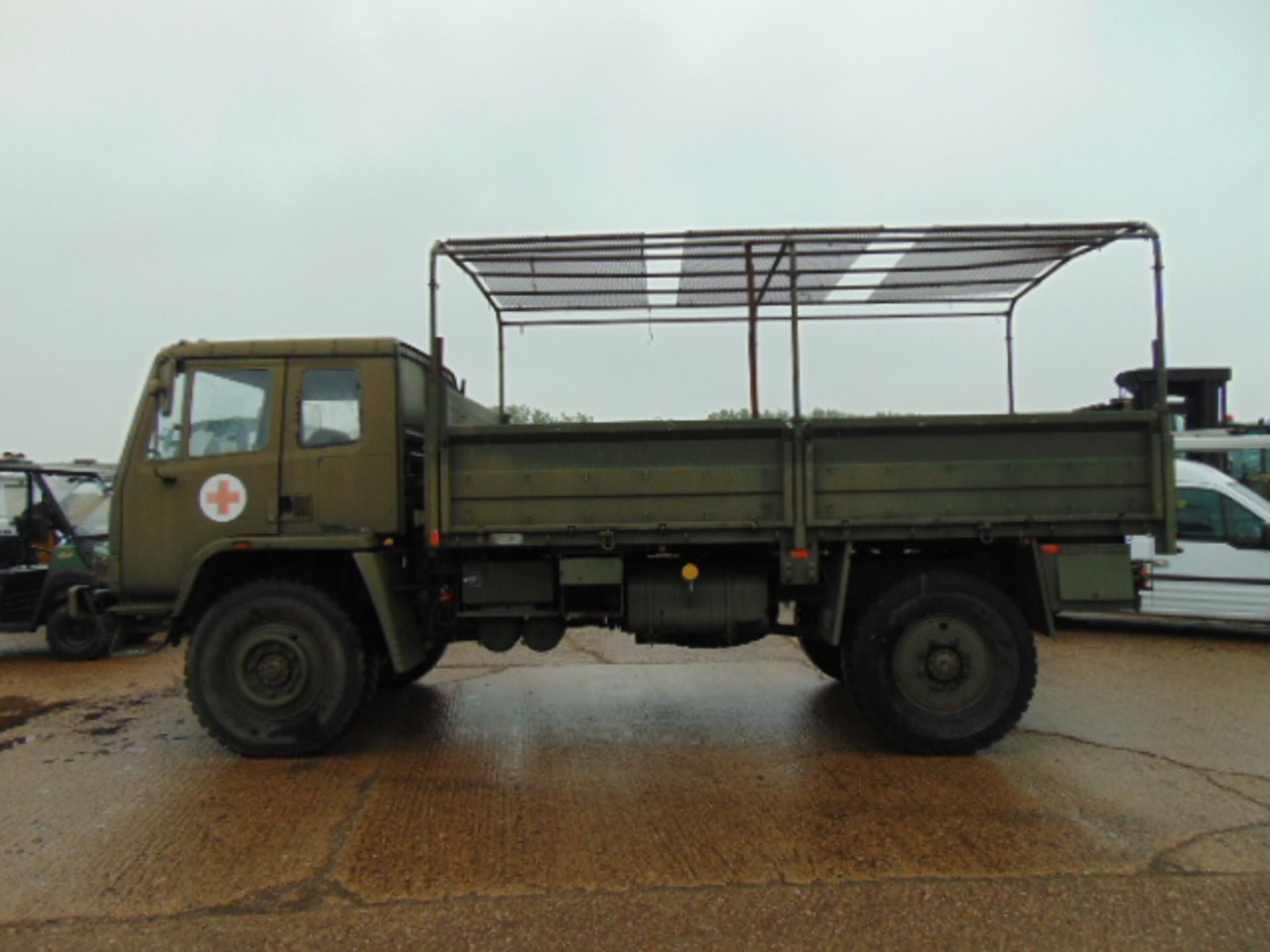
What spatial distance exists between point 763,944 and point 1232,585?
823 centimetres

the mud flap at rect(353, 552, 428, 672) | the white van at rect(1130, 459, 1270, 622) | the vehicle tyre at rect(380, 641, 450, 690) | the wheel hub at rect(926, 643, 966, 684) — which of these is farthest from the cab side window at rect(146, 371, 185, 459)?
the white van at rect(1130, 459, 1270, 622)

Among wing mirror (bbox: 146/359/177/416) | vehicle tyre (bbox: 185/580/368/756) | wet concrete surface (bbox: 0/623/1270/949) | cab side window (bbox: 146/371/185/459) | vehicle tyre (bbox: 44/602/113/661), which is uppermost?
wing mirror (bbox: 146/359/177/416)

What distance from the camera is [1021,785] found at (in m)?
4.64

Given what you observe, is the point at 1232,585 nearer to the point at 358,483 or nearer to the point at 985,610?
the point at 985,610

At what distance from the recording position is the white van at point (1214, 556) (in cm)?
877

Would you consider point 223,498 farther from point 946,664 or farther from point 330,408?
point 946,664

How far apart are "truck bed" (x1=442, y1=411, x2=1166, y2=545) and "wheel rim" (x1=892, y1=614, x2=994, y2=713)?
600 mm

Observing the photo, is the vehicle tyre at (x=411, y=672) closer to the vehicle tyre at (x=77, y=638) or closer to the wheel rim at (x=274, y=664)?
the wheel rim at (x=274, y=664)

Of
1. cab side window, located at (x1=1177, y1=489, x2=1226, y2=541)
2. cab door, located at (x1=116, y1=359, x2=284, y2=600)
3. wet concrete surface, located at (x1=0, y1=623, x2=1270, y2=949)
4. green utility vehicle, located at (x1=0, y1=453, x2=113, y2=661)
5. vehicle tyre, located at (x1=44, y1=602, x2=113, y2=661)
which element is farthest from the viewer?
cab side window, located at (x1=1177, y1=489, x2=1226, y2=541)

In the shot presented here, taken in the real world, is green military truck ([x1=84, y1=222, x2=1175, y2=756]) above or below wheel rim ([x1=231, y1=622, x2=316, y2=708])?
above

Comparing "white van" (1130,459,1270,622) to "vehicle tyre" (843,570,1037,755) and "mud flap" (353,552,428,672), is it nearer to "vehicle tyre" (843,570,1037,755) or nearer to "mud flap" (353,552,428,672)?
"vehicle tyre" (843,570,1037,755)

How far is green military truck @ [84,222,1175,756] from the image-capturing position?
505 centimetres

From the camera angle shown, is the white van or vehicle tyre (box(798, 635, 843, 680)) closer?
vehicle tyre (box(798, 635, 843, 680))

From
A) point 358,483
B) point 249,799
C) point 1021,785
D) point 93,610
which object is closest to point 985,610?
point 1021,785
